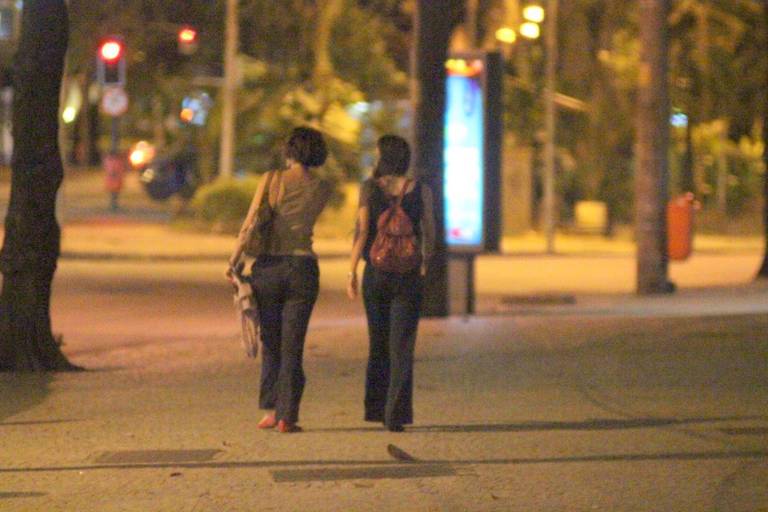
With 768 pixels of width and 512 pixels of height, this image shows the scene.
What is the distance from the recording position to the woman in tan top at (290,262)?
9180 mm

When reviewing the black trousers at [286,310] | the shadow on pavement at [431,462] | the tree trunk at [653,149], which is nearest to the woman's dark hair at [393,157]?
the black trousers at [286,310]

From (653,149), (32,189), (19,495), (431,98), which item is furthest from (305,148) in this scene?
(653,149)

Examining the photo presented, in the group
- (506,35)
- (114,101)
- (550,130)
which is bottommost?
(550,130)

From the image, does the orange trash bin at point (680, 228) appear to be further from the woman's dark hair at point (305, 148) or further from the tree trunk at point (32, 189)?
the woman's dark hair at point (305, 148)

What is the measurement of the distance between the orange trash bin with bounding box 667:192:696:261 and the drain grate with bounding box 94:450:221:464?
15637 mm

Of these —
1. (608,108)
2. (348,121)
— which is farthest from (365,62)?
(608,108)

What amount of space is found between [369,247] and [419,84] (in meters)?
6.97

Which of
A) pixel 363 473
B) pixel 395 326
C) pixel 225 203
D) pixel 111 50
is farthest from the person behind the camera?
pixel 225 203

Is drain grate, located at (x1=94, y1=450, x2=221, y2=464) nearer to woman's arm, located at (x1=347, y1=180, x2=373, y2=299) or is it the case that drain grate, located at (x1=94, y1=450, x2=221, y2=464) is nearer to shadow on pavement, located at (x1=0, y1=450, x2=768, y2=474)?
shadow on pavement, located at (x1=0, y1=450, x2=768, y2=474)

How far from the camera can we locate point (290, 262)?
9.18 meters

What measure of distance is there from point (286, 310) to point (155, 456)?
4.00 ft

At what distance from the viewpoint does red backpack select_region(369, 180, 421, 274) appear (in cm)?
919

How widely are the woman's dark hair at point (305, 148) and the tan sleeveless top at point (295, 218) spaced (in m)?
0.11

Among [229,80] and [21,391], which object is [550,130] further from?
[21,391]
